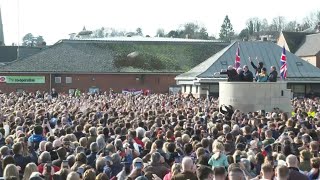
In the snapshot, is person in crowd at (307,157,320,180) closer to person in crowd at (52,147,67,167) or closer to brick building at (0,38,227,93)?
person in crowd at (52,147,67,167)

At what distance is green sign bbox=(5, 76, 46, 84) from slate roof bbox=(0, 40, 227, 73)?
0.72m

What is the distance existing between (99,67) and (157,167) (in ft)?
198

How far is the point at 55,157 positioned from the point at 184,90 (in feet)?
163

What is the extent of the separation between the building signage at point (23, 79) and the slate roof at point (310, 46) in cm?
3365

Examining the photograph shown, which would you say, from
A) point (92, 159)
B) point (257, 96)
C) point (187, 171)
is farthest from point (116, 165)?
point (257, 96)

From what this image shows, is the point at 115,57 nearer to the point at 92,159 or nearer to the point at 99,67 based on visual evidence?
the point at 99,67

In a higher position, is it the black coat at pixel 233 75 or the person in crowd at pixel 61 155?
the black coat at pixel 233 75

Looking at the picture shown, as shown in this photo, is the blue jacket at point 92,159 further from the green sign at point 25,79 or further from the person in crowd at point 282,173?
the green sign at point 25,79

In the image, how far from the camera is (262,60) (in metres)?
60.3

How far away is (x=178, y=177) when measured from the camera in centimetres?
960

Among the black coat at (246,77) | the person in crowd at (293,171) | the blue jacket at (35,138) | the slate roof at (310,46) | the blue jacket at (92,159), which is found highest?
the slate roof at (310,46)

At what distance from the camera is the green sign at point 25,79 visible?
225ft

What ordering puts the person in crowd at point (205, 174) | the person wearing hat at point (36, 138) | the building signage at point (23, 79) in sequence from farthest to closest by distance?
the building signage at point (23, 79) → the person wearing hat at point (36, 138) → the person in crowd at point (205, 174)

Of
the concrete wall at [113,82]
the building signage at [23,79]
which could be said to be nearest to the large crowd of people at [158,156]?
the building signage at [23,79]
